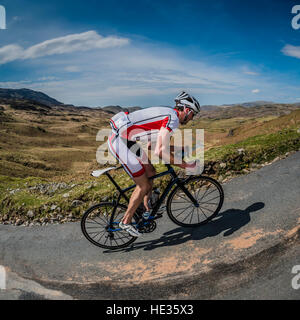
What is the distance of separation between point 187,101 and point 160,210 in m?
2.69

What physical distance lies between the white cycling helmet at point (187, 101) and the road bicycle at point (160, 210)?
4.88ft

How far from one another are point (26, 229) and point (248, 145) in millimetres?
8645

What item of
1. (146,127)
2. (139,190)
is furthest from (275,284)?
(146,127)

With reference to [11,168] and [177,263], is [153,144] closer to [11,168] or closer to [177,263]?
[177,263]

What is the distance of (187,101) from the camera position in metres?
5.25

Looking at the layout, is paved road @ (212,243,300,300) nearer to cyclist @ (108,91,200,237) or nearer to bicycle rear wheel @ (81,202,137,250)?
cyclist @ (108,91,200,237)

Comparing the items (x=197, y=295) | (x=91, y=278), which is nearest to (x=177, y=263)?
(x=197, y=295)

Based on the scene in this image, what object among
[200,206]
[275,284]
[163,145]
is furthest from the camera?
[200,206]

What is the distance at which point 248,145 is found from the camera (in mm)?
9305

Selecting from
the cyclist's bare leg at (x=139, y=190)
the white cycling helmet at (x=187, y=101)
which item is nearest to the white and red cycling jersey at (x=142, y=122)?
the white cycling helmet at (x=187, y=101)

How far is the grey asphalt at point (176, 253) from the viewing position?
4332 millimetres

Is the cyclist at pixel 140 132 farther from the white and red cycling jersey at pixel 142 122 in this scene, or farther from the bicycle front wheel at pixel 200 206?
the bicycle front wheel at pixel 200 206

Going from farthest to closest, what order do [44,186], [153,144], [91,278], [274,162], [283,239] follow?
[44,186] → [274,162] → [153,144] → [91,278] → [283,239]

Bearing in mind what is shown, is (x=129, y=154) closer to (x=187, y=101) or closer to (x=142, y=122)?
(x=142, y=122)
